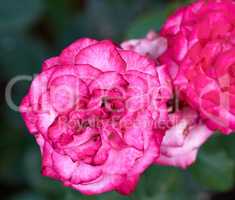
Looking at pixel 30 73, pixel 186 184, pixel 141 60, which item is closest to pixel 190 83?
pixel 141 60

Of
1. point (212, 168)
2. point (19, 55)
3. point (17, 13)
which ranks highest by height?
point (17, 13)

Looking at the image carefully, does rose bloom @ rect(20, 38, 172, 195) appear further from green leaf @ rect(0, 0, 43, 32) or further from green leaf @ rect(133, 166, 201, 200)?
green leaf @ rect(0, 0, 43, 32)

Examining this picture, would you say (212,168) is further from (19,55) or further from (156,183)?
(19,55)

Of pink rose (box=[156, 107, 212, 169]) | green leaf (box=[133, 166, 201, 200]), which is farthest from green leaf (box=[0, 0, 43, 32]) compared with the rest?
pink rose (box=[156, 107, 212, 169])

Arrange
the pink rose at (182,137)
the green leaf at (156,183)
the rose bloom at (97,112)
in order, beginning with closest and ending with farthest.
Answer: the rose bloom at (97,112) → the pink rose at (182,137) → the green leaf at (156,183)

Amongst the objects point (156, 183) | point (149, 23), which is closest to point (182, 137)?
point (156, 183)

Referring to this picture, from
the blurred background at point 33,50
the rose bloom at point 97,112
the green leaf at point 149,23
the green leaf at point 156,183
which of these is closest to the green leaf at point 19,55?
the blurred background at point 33,50

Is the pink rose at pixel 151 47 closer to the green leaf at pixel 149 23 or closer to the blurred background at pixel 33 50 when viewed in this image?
the green leaf at pixel 149 23
